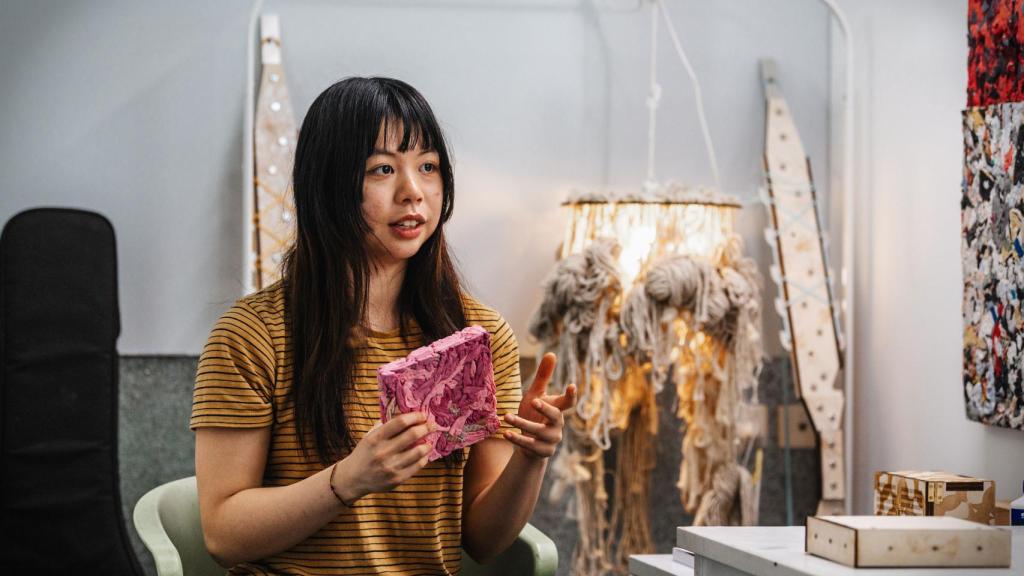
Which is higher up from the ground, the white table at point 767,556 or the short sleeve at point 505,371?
the short sleeve at point 505,371

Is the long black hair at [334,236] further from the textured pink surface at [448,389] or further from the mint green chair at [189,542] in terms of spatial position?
the mint green chair at [189,542]

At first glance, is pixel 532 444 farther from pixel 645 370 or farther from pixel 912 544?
pixel 645 370

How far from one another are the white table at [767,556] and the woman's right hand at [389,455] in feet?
1.25

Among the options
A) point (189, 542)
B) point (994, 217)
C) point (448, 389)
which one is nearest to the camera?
point (448, 389)

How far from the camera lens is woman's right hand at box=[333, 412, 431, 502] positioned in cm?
131

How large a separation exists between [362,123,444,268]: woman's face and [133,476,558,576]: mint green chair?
471 millimetres

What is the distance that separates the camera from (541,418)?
1492 millimetres

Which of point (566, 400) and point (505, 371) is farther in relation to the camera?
point (505, 371)

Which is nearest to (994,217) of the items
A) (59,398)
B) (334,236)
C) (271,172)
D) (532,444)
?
(532,444)

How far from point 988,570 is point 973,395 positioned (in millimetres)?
813

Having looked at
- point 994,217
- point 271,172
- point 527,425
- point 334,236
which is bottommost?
point 527,425

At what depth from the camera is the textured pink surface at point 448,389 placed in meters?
1.33

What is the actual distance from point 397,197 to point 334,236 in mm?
95

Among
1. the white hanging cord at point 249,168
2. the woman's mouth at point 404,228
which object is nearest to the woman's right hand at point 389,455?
the woman's mouth at point 404,228
